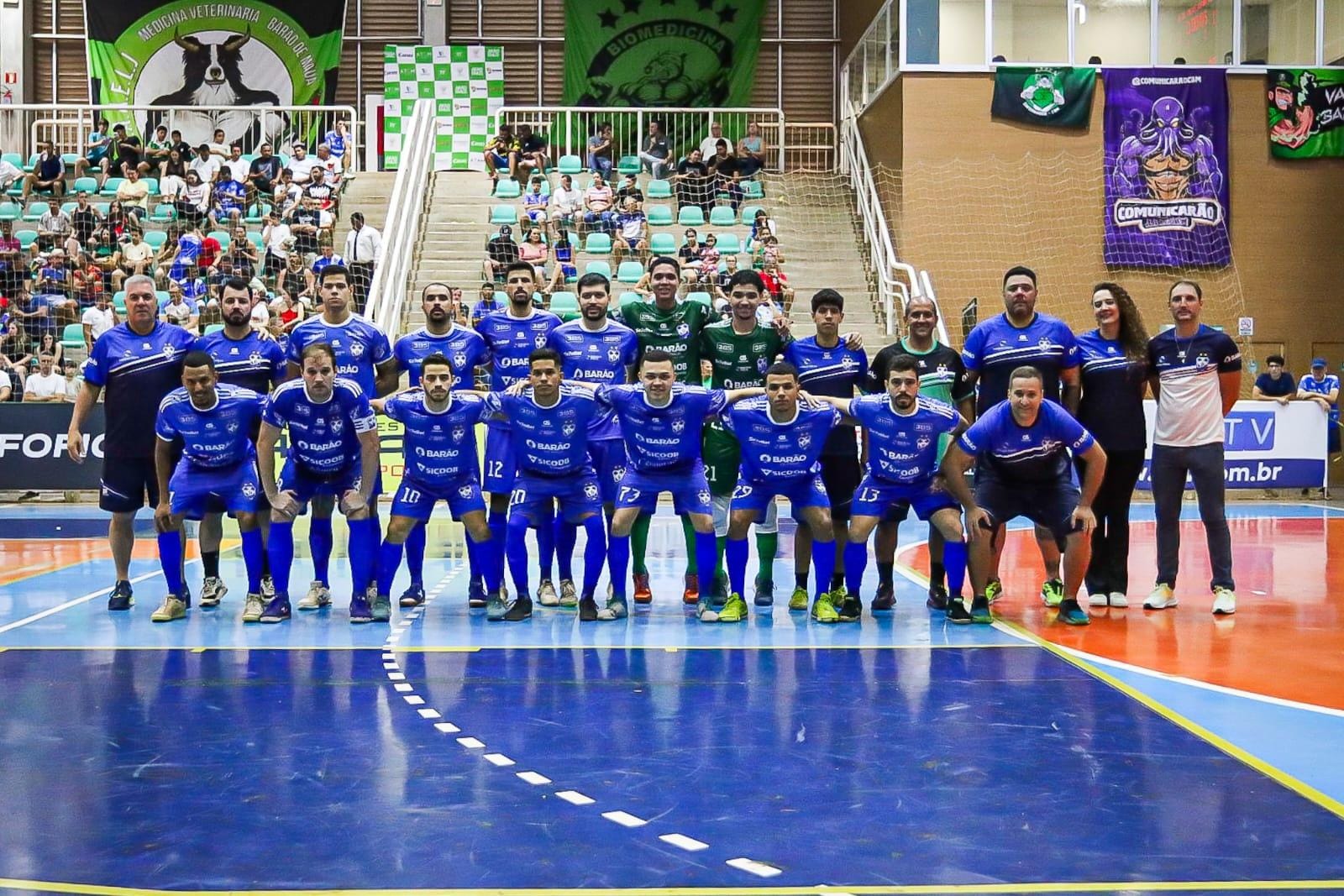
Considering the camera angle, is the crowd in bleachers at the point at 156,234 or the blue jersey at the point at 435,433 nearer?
the blue jersey at the point at 435,433

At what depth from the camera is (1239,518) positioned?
15.1 m

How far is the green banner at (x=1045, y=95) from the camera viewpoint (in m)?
20.3

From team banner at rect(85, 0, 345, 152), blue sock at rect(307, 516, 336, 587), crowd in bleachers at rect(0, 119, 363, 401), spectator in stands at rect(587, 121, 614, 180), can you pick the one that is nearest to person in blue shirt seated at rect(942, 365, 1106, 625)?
blue sock at rect(307, 516, 336, 587)

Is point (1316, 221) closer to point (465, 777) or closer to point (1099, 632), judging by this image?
point (1099, 632)

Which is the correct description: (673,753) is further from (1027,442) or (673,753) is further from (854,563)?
(1027,442)

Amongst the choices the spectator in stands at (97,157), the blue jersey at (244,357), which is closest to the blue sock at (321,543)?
the blue jersey at (244,357)

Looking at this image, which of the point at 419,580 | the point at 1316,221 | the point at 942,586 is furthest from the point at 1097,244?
the point at 419,580

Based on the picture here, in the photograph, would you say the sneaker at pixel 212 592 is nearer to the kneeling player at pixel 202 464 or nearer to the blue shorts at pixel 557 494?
the kneeling player at pixel 202 464

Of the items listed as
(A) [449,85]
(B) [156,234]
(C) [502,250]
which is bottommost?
(C) [502,250]

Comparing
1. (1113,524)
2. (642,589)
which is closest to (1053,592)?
(1113,524)

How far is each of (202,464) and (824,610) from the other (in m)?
3.95

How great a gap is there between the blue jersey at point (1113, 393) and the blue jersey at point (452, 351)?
13.0ft

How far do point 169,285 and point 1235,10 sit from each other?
16213mm

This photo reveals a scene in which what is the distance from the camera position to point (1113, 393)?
28.6ft
